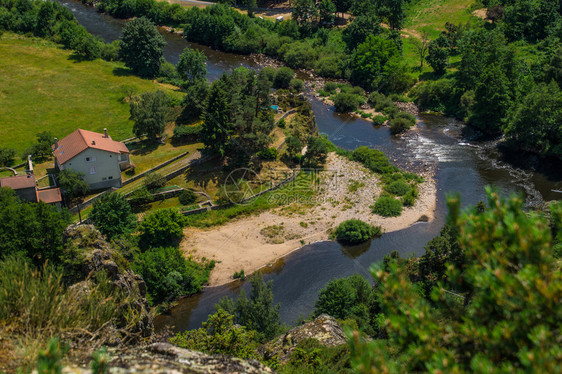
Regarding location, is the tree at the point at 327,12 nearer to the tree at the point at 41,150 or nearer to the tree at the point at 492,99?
the tree at the point at 492,99

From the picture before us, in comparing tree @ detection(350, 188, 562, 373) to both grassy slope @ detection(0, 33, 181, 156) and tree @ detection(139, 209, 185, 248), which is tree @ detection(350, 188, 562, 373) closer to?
tree @ detection(139, 209, 185, 248)

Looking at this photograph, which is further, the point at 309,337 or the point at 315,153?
the point at 315,153

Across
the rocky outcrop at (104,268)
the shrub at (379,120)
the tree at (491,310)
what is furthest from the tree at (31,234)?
the shrub at (379,120)

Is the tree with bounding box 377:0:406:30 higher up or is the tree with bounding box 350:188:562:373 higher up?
the tree with bounding box 377:0:406:30

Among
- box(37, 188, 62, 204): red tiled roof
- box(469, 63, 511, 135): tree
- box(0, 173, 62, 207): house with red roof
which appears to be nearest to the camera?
box(0, 173, 62, 207): house with red roof

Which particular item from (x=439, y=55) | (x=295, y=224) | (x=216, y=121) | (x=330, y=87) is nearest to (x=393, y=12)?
(x=439, y=55)

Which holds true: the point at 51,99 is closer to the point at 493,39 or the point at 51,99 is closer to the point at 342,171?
the point at 342,171

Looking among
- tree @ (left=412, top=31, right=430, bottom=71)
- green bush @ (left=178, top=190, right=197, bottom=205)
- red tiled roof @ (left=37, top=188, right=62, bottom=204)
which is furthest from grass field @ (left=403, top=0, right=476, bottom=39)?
red tiled roof @ (left=37, top=188, right=62, bottom=204)

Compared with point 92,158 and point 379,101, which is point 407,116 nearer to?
point 379,101
